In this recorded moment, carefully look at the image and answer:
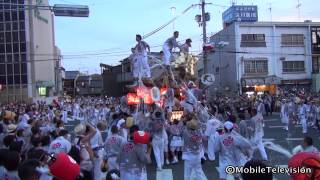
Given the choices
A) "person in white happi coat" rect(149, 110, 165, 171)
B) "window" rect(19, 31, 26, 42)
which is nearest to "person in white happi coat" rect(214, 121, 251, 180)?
"person in white happi coat" rect(149, 110, 165, 171)

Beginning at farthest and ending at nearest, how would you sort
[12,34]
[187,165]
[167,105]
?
[12,34] → [167,105] → [187,165]

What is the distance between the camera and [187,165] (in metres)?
11.4

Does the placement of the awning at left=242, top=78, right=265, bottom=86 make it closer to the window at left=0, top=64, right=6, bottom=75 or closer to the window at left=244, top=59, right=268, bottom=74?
the window at left=244, top=59, right=268, bottom=74

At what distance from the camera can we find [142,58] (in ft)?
63.5

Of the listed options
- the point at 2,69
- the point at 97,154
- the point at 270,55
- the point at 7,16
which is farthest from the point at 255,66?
the point at 97,154

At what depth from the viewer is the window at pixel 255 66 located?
51031 mm

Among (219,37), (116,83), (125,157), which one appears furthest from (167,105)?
(116,83)

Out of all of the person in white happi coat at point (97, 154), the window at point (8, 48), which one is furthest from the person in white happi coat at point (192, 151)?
the window at point (8, 48)

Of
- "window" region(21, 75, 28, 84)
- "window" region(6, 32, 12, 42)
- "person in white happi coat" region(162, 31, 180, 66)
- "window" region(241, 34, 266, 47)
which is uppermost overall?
"window" region(6, 32, 12, 42)

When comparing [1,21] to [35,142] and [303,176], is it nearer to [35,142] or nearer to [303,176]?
[35,142]

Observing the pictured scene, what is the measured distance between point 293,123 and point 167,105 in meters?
14.0

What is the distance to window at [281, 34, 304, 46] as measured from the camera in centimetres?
5209

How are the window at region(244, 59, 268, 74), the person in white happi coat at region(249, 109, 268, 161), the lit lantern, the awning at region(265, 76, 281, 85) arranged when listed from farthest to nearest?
the window at region(244, 59, 268, 74)
the awning at region(265, 76, 281, 85)
the lit lantern
the person in white happi coat at region(249, 109, 268, 161)

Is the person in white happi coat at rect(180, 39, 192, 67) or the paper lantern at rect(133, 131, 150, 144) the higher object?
the person in white happi coat at rect(180, 39, 192, 67)
